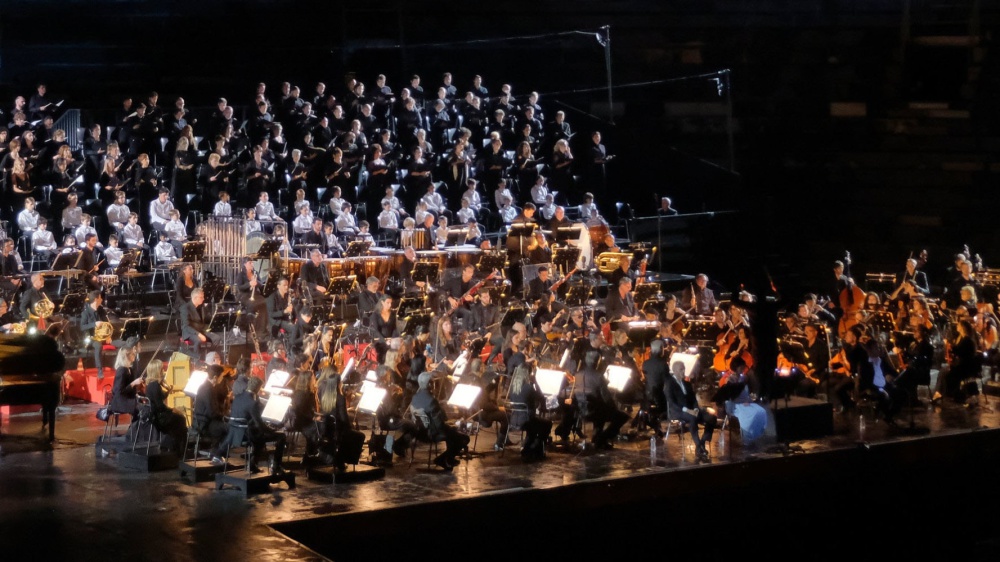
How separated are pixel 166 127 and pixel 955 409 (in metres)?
13.2

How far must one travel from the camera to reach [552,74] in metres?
24.8

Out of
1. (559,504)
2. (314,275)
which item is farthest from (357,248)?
(559,504)

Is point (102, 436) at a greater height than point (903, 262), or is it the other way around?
point (903, 262)

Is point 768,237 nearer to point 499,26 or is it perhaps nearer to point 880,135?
point 880,135

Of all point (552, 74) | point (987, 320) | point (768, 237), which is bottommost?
point (987, 320)

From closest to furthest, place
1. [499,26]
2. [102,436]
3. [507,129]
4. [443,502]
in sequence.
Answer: [443,502] → [102,436] → [507,129] → [499,26]

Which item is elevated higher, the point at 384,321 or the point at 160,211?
the point at 160,211

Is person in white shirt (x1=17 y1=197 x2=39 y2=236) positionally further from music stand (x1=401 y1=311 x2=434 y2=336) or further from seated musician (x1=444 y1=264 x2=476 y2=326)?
music stand (x1=401 y1=311 x2=434 y2=336)

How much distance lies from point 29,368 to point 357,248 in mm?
6700

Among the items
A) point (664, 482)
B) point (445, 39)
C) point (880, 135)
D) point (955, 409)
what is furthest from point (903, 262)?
point (664, 482)

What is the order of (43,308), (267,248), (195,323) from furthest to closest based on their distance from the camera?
1. (267,248)
2. (195,323)
3. (43,308)

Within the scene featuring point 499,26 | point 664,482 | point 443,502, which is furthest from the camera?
point 499,26

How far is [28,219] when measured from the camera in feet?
58.0

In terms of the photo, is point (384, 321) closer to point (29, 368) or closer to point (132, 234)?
point (132, 234)
